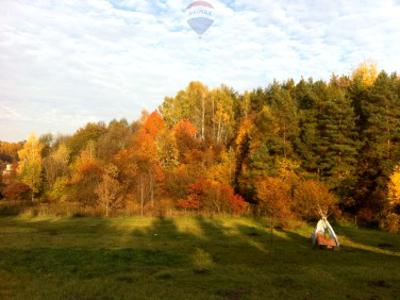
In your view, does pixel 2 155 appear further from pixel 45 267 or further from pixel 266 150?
pixel 45 267

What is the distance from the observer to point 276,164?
53.1 m

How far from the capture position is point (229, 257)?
22344mm

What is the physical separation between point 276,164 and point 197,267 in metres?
35.4

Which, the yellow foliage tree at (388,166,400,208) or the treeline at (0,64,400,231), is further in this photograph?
the treeline at (0,64,400,231)

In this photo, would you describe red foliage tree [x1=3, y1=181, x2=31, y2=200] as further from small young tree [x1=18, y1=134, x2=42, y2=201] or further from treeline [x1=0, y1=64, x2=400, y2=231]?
small young tree [x1=18, y1=134, x2=42, y2=201]

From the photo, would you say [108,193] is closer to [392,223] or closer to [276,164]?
[276,164]

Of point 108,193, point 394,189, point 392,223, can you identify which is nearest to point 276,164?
point 394,189

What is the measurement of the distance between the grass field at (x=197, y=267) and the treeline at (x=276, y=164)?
815 cm

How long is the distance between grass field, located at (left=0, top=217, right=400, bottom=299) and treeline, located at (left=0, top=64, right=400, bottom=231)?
8146mm

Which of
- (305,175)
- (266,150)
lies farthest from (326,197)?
(266,150)

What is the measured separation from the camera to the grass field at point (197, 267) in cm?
1447

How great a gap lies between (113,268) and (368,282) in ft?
36.4

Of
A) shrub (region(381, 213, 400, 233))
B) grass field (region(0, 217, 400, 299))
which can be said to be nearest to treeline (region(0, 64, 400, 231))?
shrub (region(381, 213, 400, 233))

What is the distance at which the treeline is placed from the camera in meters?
45.5
